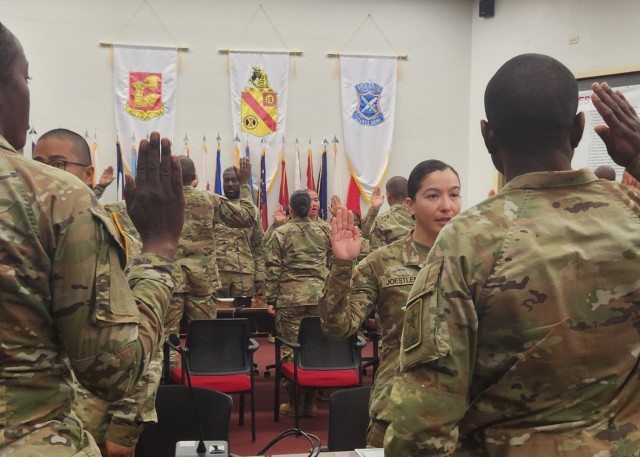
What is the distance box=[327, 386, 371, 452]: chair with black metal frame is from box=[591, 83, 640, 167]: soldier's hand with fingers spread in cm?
155

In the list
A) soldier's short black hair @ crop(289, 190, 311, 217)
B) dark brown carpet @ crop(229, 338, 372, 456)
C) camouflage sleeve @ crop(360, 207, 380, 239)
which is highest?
soldier's short black hair @ crop(289, 190, 311, 217)

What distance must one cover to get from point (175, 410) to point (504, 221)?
74.9 inches

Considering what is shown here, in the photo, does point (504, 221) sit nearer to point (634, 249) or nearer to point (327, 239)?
point (634, 249)

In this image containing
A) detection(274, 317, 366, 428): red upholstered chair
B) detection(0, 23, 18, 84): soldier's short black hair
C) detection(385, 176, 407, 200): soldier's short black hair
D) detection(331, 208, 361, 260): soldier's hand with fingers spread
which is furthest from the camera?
detection(385, 176, 407, 200): soldier's short black hair

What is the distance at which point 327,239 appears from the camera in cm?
607

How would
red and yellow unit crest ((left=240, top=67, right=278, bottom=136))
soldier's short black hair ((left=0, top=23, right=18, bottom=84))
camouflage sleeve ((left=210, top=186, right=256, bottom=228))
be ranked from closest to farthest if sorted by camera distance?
soldier's short black hair ((left=0, top=23, right=18, bottom=84))
camouflage sleeve ((left=210, top=186, right=256, bottom=228))
red and yellow unit crest ((left=240, top=67, right=278, bottom=136))

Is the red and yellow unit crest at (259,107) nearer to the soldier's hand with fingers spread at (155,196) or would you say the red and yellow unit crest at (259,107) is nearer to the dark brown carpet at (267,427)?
the dark brown carpet at (267,427)

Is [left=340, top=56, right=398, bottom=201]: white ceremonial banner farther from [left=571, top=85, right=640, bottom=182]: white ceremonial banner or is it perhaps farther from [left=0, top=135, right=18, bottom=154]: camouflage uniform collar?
[left=0, top=135, right=18, bottom=154]: camouflage uniform collar

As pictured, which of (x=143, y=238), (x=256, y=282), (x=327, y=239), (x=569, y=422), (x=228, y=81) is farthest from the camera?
(x=228, y=81)

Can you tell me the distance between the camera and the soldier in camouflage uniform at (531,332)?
1.28 m

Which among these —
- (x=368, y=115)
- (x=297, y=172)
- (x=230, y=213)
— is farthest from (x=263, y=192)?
(x=230, y=213)

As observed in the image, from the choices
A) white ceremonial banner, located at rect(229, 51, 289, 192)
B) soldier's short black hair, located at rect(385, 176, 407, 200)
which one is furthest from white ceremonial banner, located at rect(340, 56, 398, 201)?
soldier's short black hair, located at rect(385, 176, 407, 200)

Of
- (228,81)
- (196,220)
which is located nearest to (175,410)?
(196,220)

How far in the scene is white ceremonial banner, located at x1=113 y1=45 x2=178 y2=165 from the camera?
9070 mm
